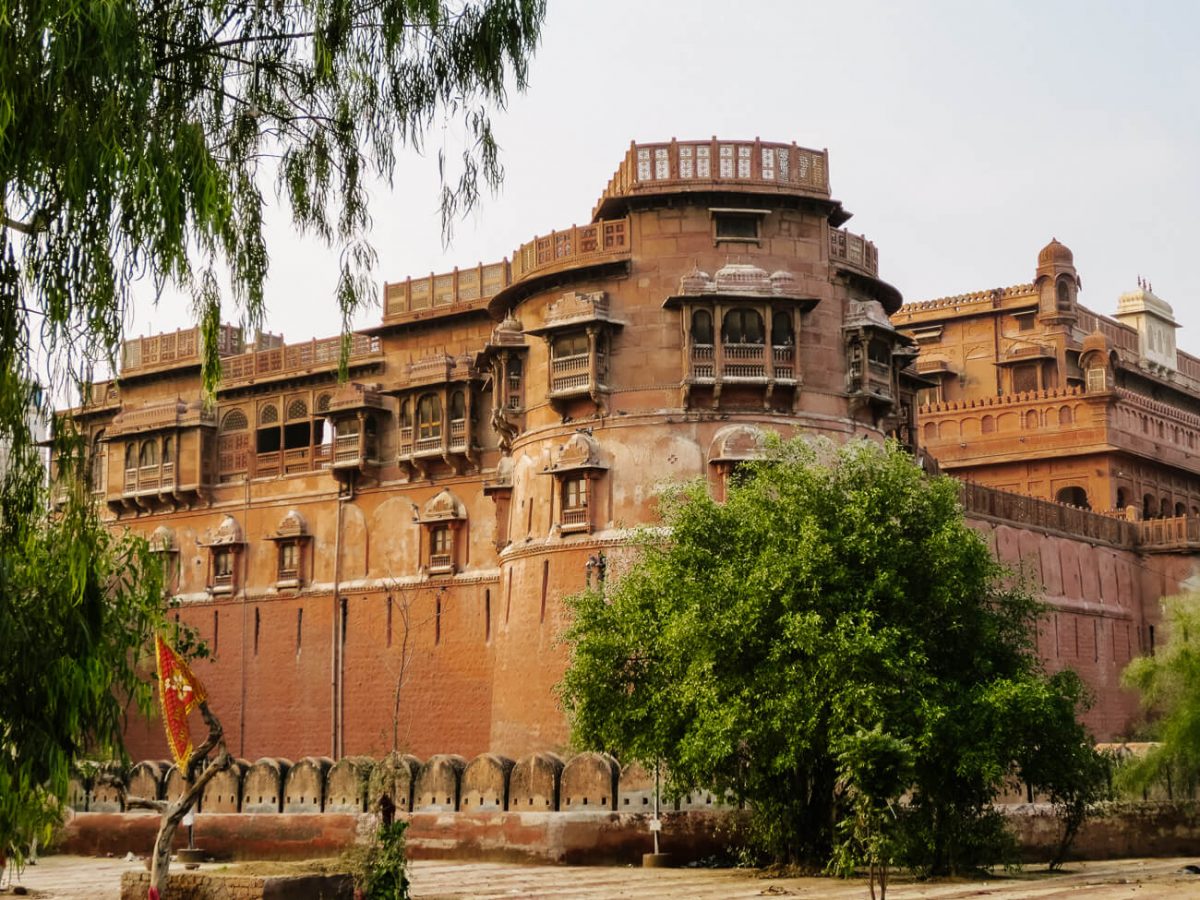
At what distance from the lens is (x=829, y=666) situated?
2191 centimetres

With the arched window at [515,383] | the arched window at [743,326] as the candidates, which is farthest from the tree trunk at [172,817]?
the arched window at [515,383]

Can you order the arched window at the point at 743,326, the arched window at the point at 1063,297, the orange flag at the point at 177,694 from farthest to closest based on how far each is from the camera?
the arched window at the point at 1063,297 → the arched window at the point at 743,326 → the orange flag at the point at 177,694

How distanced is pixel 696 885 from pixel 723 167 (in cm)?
1698

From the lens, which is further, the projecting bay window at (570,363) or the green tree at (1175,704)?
the projecting bay window at (570,363)

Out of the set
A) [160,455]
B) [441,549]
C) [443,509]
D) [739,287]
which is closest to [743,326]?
[739,287]

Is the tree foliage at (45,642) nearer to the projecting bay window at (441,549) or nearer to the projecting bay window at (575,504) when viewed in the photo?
the projecting bay window at (575,504)

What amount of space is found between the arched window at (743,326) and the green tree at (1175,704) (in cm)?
982

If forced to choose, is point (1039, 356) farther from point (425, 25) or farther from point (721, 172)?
point (425, 25)

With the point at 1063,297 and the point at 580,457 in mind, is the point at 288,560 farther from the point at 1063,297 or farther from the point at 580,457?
the point at 1063,297

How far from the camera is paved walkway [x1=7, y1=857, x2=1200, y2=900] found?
19797mm

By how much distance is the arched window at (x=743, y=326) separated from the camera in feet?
111

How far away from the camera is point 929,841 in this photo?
2228cm

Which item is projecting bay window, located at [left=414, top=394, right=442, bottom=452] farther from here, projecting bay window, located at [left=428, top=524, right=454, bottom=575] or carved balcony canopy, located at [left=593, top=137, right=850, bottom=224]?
carved balcony canopy, located at [left=593, top=137, right=850, bottom=224]

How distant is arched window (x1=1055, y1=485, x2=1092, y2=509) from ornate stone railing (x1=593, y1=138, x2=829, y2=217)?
70.7 ft
